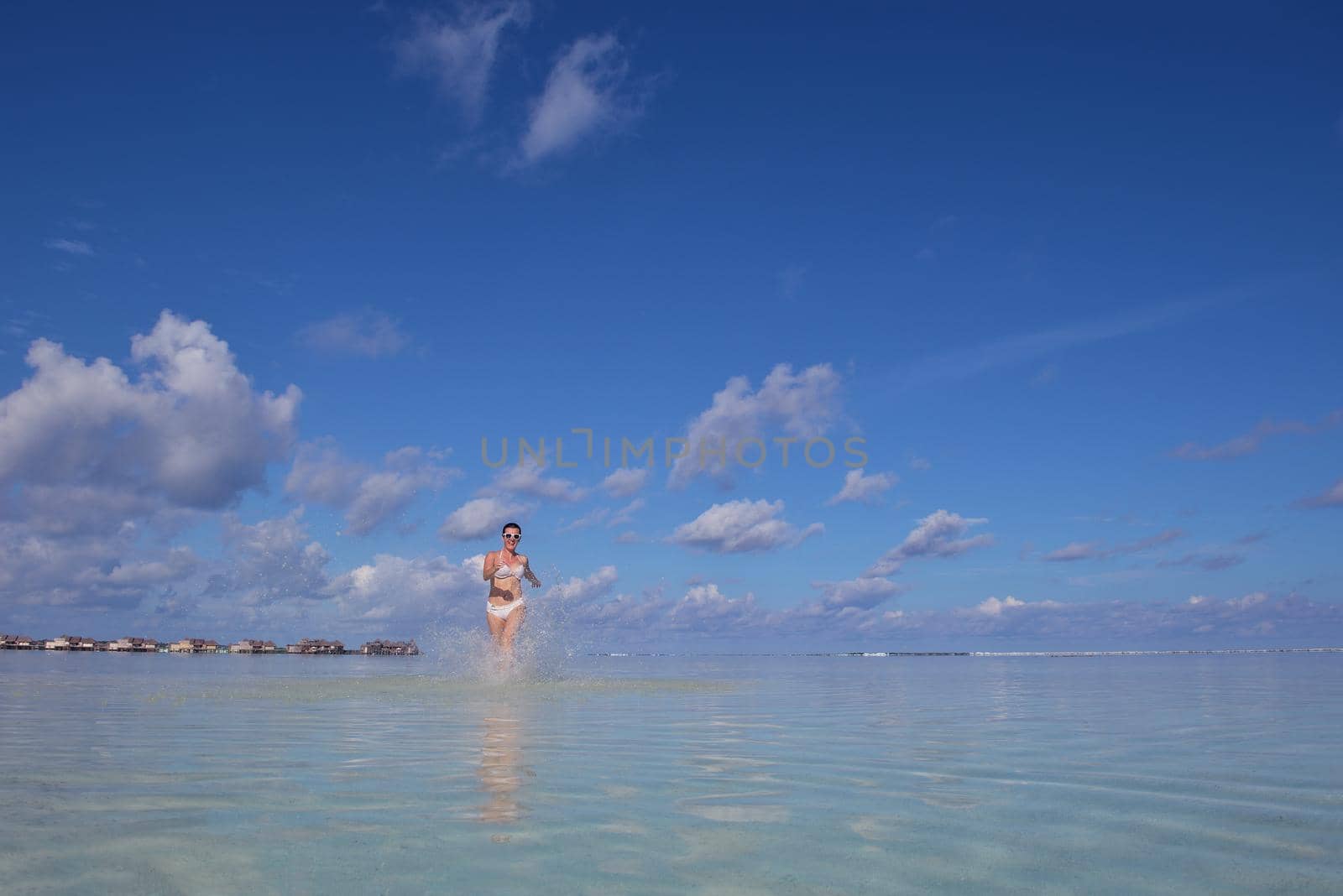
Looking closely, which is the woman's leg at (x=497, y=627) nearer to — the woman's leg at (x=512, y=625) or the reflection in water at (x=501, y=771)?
the woman's leg at (x=512, y=625)

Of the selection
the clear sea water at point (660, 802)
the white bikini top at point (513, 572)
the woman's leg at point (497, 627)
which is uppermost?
the white bikini top at point (513, 572)

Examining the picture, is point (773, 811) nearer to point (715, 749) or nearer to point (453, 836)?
point (453, 836)

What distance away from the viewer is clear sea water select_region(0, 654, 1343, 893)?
5.01 meters

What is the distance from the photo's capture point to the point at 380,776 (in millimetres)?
8156

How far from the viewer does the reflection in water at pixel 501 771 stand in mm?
6520

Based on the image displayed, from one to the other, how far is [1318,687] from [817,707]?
15668 mm

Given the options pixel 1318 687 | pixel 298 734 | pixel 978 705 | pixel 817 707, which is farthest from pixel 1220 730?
pixel 1318 687

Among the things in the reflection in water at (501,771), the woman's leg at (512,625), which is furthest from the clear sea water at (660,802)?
the woman's leg at (512,625)

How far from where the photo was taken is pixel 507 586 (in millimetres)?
24703

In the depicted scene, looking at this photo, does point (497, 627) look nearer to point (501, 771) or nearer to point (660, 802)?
point (501, 771)

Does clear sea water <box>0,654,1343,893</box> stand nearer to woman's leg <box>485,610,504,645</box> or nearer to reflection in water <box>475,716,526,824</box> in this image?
reflection in water <box>475,716,526,824</box>

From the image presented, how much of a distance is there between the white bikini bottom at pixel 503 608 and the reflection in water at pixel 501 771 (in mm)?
11929

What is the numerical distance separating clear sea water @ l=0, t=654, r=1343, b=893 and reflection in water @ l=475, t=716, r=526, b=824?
46 mm

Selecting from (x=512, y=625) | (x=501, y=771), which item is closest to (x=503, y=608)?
(x=512, y=625)
